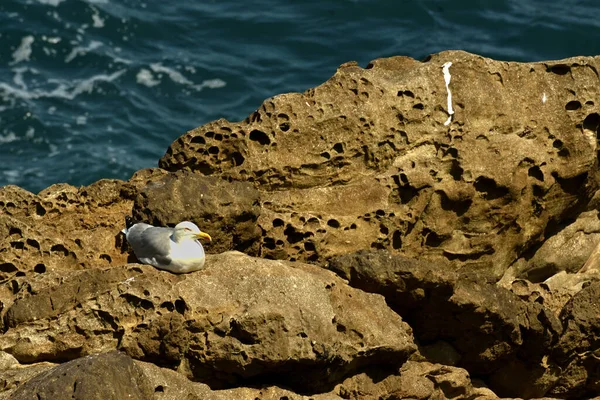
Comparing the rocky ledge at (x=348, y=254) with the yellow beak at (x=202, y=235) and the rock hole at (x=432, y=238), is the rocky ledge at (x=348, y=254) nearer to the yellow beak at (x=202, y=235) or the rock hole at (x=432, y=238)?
the rock hole at (x=432, y=238)

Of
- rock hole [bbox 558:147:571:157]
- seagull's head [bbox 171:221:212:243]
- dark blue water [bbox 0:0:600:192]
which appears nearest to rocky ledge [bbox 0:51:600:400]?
rock hole [bbox 558:147:571:157]

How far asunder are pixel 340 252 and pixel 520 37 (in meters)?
17.4

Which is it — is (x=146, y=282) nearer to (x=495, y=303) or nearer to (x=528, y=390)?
(x=495, y=303)

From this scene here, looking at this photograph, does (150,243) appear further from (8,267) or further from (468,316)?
(468,316)

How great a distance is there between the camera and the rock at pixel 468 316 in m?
10.1

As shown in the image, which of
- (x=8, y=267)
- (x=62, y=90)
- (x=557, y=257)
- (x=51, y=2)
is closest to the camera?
(x=8, y=267)

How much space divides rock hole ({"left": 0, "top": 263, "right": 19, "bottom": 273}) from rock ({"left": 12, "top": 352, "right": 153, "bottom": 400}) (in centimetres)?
197

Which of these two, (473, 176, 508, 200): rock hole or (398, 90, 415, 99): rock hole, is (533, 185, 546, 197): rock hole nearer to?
(473, 176, 508, 200): rock hole

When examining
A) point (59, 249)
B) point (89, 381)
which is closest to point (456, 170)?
point (59, 249)

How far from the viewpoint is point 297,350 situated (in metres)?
9.12

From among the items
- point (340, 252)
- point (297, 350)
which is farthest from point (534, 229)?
point (297, 350)

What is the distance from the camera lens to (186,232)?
987cm

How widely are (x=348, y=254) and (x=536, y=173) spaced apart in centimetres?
262

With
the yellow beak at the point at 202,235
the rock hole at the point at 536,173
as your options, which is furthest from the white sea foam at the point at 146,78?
the yellow beak at the point at 202,235
